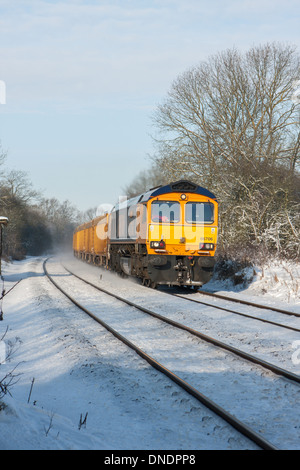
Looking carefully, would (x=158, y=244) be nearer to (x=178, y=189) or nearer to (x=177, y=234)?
(x=177, y=234)

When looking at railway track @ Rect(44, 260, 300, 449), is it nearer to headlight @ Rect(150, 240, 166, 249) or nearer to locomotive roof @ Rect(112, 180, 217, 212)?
headlight @ Rect(150, 240, 166, 249)

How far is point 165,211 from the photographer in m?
15.1

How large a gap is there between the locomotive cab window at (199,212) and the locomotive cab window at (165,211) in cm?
33

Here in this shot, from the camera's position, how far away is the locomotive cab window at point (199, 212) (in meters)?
15.3

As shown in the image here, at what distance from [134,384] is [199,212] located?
10.2 m

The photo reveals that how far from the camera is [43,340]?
27.3 feet

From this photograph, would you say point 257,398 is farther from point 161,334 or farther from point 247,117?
point 247,117

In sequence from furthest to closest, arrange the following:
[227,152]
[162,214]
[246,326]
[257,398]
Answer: [227,152] → [162,214] → [246,326] → [257,398]

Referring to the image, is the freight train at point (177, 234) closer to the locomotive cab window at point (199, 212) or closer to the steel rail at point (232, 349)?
the locomotive cab window at point (199, 212)

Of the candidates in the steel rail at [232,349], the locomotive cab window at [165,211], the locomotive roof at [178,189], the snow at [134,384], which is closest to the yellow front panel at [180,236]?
the locomotive cab window at [165,211]

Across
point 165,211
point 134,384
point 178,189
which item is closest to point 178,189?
point 178,189

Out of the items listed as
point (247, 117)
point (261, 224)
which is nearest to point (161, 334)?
point (261, 224)

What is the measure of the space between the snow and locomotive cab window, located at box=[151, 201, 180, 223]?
426 cm
